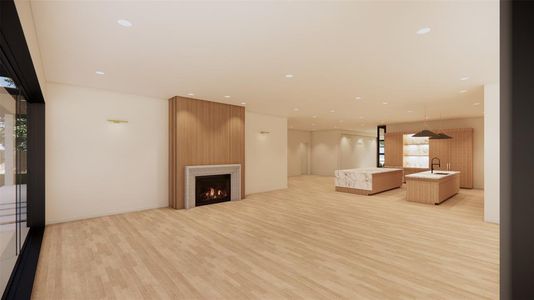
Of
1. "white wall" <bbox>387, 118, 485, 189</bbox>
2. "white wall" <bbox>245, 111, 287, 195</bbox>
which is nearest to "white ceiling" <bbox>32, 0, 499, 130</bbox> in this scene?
"white wall" <bbox>245, 111, 287, 195</bbox>

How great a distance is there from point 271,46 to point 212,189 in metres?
4.89

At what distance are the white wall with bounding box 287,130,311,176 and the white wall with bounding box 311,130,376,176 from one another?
375mm

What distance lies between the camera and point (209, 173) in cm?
702

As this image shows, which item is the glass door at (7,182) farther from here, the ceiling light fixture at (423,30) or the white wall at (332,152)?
the white wall at (332,152)

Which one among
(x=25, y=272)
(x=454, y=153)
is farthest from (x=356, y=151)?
(x=25, y=272)

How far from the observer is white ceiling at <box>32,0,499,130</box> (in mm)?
2619

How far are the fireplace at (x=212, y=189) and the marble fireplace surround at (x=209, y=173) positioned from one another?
0.15 metres

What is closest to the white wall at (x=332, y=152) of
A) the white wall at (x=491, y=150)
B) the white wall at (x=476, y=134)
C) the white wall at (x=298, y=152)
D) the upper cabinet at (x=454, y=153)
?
the white wall at (x=298, y=152)

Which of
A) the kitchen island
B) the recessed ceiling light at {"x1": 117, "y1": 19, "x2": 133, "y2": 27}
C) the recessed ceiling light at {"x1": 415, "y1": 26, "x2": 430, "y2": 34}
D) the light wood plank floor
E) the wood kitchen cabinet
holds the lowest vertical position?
the light wood plank floor

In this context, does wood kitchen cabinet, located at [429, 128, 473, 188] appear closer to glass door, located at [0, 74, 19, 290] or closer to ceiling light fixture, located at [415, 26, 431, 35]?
ceiling light fixture, located at [415, 26, 431, 35]

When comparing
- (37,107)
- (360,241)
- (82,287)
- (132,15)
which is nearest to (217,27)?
(132,15)

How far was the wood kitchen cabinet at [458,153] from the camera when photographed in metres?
10.2

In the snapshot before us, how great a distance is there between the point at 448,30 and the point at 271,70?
256cm

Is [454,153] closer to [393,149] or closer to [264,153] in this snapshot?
[393,149]
